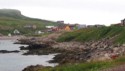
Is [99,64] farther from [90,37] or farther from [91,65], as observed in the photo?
[90,37]

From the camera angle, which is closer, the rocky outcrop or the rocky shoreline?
the rocky shoreline

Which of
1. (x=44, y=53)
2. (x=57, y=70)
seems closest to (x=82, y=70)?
(x=57, y=70)

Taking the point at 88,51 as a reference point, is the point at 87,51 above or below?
below

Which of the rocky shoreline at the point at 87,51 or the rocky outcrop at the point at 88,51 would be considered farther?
the rocky outcrop at the point at 88,51

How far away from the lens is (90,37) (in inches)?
5197

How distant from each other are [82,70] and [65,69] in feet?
5.99

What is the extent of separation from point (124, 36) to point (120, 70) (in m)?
71.9

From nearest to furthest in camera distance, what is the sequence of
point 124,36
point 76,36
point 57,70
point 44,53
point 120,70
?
point 120,70, point 57,70, point 124,36, point 44,53, point 76,36

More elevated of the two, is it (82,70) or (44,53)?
(82,70)

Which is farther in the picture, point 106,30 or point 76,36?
point 76,36

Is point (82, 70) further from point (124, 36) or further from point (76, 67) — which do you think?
point (124, 36)

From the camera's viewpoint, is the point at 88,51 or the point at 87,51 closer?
the point at 88,51

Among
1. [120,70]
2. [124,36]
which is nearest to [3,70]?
[124,36]

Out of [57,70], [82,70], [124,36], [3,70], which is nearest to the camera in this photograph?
[82,70]
